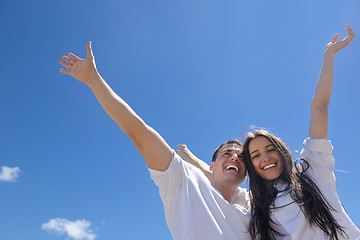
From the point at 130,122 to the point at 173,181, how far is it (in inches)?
39.2

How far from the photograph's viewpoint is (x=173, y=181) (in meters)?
3.67

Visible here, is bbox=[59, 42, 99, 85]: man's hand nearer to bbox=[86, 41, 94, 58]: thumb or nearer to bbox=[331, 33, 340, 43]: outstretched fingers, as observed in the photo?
bbox=[86, 41, 94, 58]: thumb

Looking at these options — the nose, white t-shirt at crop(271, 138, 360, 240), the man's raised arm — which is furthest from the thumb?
white t-shirt at crop(271, 138, 360, 240)

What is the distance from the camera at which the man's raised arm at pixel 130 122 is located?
11.1ft

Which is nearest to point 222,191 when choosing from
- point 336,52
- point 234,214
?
point 234,214

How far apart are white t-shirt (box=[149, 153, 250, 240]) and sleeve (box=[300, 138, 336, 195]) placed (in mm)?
1273

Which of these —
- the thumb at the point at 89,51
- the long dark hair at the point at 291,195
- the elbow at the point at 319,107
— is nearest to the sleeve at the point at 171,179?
the long dark hair at the point at 291,195

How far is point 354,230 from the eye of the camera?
145 inches

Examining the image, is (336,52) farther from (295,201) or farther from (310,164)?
(295,201)

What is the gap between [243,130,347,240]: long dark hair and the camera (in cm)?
369

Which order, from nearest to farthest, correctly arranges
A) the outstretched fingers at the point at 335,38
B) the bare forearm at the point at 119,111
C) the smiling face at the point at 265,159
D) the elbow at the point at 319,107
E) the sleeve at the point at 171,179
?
the bare forearm at the point at 119,111
the sleeve at the point at 171,179
the elbow at the point at 319,107
the smiling face at the point at 265,159
the outstretched fingers at the point at 335,38

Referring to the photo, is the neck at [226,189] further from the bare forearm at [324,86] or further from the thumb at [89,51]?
the thumb at [89,51]

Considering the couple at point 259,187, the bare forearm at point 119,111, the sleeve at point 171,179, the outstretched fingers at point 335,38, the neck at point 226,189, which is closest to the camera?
the bare forearm at point 119,111

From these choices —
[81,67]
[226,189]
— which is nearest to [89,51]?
[81,67]
